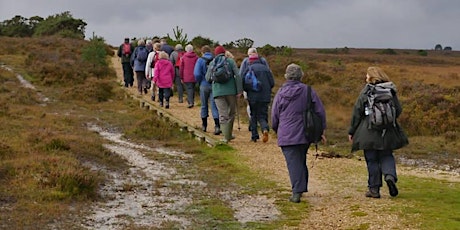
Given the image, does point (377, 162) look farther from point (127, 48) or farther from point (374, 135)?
point (127, 48)

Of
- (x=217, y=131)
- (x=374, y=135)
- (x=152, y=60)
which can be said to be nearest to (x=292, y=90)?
(x=374, y=135)

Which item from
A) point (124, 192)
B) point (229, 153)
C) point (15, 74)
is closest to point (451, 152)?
point (229, 153)

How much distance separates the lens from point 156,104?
62.2 ft

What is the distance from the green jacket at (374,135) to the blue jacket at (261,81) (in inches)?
163

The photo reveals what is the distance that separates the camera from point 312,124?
25.8 ft

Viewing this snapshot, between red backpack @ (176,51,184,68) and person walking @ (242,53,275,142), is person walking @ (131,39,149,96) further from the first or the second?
person walking @ (242,53,275,142)

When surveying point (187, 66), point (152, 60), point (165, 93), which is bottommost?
point (165, 93)

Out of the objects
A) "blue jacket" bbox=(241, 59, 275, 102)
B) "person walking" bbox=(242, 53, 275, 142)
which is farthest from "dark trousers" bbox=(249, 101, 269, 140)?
"blue jacket" bbox=(241, 59, 275, 102)

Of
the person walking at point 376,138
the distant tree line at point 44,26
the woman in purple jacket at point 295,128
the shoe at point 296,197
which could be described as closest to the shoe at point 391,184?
the person walking at point 376,138

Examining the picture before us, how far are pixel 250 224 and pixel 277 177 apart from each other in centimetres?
276

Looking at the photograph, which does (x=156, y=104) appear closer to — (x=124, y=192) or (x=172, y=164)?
(x=172, y=164)

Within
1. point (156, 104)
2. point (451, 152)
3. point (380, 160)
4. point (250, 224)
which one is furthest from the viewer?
point (156, 104)

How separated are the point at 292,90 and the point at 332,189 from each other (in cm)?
163

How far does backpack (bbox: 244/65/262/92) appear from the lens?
39.3 feet
